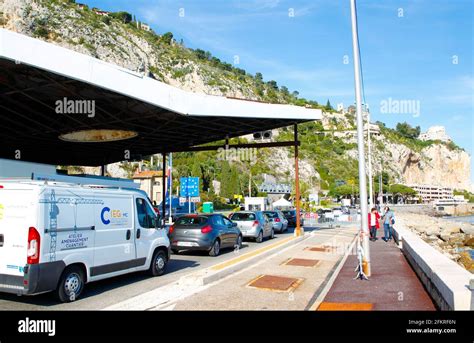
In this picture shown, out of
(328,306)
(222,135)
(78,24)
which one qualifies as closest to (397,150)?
(78,24)

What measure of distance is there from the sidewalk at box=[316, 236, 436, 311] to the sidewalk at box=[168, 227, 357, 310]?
42 cm

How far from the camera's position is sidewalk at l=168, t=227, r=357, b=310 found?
7.25 m

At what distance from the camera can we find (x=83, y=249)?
777 centimetres

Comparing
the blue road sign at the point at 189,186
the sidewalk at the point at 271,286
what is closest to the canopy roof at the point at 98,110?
the sidewalk at the point at 271,286

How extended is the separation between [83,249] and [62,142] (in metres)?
16.1

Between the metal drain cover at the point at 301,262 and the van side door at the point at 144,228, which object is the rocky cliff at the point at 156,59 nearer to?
the metal drain cover at the point at 301,262

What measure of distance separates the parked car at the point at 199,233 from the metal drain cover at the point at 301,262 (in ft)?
9.22

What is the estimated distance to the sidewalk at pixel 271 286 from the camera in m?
7.25

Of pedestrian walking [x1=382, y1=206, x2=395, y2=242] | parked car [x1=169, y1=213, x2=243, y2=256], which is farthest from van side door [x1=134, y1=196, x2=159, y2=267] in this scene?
pedestrian walking [x1=382, y1=206, x2=395, y2=242]

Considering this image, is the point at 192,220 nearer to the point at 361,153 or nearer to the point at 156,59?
the point at 361,153

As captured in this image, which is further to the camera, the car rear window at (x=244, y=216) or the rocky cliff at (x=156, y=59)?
the rocky cliff at (x=156, y=59)

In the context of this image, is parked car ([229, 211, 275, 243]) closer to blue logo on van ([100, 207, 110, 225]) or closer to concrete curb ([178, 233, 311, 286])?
concrete curb ([178, 233, 311, 286])

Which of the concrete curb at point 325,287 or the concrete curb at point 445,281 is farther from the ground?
the concrete curb at point 445,281
